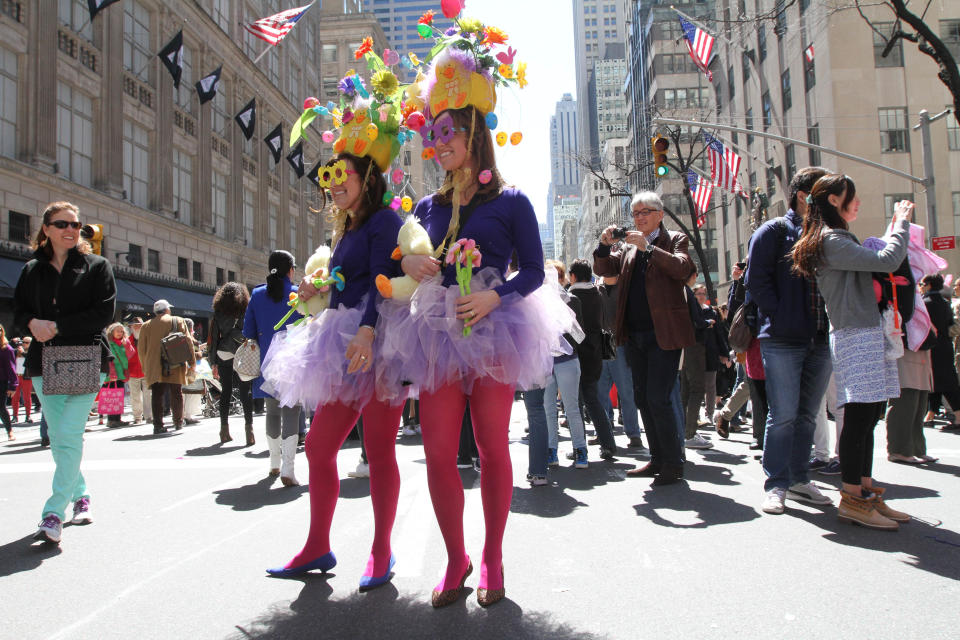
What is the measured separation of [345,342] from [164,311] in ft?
31.8

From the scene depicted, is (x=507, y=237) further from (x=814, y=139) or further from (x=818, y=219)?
(x=814, y=139)

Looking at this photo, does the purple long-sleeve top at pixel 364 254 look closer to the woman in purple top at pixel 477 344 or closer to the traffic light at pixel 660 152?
the woman in purple top at pixel 477 344

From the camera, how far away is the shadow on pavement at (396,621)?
262 centimetres

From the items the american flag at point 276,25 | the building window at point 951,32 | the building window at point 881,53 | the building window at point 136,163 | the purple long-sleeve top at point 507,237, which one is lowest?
the purple long-sleeve top at point 507,237

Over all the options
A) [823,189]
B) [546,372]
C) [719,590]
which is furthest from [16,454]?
[823,189]

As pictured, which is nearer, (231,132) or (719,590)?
(719,590)

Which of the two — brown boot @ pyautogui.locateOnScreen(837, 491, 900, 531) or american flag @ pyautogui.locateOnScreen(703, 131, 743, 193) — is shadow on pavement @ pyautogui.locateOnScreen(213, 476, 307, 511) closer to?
brown boot @ pyautogui.locateOnScreen(837, 491, 900, 531)

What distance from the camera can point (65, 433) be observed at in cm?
432

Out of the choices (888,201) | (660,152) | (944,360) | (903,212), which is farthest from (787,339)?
(888,201)

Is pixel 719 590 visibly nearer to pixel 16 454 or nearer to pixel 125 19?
pixel 16 454

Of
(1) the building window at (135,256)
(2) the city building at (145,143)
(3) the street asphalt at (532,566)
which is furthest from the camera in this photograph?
(1) the building window at (135,256)

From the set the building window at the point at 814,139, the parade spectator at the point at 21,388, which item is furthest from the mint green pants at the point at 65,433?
the building window at the point at 814,139

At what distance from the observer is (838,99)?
2806 centimetres

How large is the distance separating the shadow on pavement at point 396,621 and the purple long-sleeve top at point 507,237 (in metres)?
1.33
